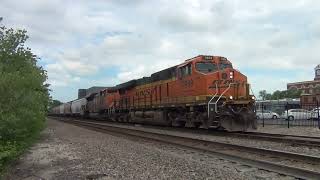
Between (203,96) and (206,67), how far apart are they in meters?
1.79

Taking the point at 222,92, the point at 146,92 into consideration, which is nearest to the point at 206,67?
the point at 222,92

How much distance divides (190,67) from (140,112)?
10.6 meters

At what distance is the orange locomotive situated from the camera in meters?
21.9

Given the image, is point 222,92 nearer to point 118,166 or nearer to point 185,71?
point 185,71

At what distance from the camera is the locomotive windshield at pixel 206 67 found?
77.7ft

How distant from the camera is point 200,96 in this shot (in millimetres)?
23062

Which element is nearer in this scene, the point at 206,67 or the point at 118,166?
the point at 118,166

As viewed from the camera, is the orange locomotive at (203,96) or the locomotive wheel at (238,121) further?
the orange locomotive at (203,96)

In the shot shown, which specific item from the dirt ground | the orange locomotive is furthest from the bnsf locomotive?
the dirt ground

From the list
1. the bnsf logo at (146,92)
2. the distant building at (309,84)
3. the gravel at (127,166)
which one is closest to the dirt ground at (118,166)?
the gravel at (127,166)

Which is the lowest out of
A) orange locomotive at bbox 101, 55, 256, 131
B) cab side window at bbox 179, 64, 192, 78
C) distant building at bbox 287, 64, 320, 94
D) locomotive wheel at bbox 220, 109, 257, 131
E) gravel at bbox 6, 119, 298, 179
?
gravel at bbox 6, 119, 298, 179

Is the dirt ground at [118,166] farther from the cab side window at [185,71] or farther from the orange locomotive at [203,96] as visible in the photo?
the cab side window at [185,71]

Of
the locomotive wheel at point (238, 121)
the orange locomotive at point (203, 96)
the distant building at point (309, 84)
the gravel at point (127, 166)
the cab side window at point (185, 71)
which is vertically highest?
the distant building at point (309, 84)

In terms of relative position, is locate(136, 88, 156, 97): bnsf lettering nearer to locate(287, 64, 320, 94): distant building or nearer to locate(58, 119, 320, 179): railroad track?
locate(58, 119, 320, 179): railroad track
